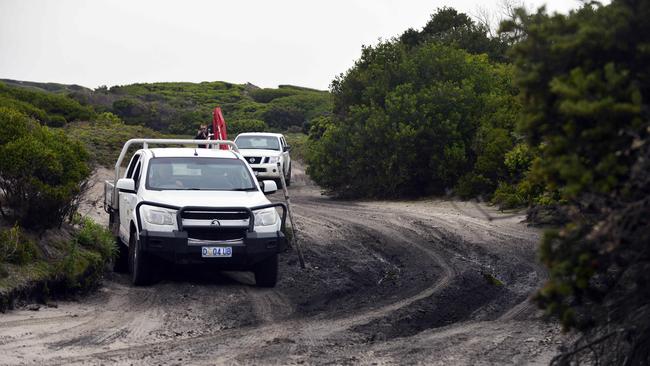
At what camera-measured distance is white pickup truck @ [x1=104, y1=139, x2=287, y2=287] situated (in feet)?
41.1

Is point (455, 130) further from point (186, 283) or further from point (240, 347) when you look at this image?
point (240, 347)

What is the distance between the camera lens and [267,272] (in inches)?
517

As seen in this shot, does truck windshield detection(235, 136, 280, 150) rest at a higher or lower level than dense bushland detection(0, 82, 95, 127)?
lower

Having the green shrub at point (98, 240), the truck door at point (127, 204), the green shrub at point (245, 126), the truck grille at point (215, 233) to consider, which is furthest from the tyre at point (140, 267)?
the green shrub at point (245, 126)

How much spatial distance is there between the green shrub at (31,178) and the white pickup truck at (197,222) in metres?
0.80

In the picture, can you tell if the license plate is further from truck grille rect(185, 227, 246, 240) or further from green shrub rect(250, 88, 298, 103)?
green shrub rect(250, 88, 298, 103)

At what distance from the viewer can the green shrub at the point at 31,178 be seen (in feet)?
42.2

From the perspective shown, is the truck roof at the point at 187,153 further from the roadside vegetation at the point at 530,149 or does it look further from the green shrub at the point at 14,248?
the green shrub at the point at 14,248

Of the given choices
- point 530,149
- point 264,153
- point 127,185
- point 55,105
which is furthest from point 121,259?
point 55,105

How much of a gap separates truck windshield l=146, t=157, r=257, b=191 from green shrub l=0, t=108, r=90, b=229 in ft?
3.58

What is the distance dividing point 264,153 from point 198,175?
17.0 metres

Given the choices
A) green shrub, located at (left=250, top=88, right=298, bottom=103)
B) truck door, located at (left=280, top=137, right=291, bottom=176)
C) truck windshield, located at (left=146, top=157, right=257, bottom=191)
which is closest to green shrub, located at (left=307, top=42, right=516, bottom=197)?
truck door, located at (left=280, top=137, right=291, bottom=176)

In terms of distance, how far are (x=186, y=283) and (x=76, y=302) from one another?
5.34ft

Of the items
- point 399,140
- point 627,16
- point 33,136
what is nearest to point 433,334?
point 627,16
